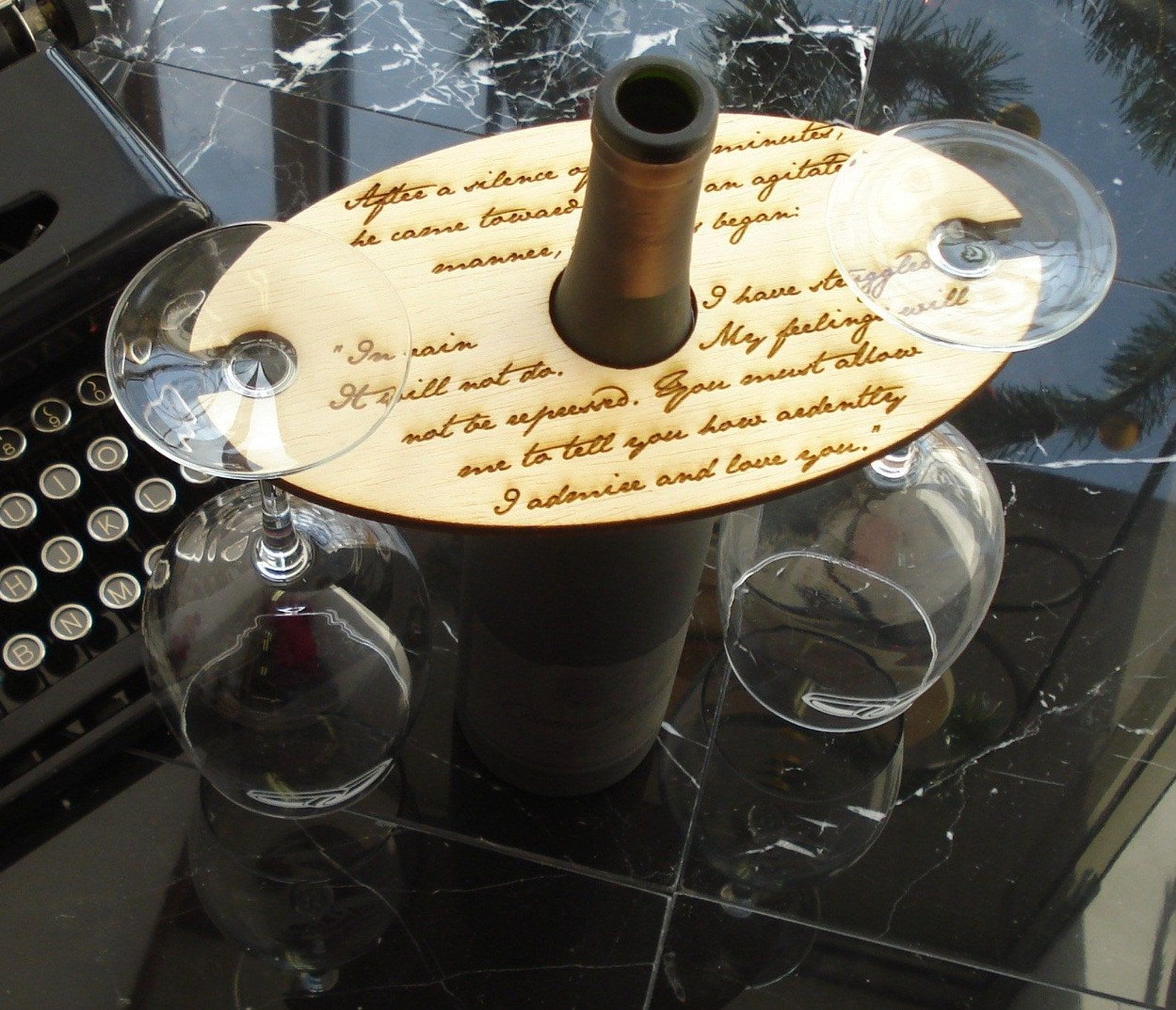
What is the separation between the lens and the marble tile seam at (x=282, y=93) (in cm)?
97

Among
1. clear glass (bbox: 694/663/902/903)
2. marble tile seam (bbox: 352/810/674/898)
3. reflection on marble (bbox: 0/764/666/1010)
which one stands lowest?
reflection on marble (bbox: 0/764/666/1010)

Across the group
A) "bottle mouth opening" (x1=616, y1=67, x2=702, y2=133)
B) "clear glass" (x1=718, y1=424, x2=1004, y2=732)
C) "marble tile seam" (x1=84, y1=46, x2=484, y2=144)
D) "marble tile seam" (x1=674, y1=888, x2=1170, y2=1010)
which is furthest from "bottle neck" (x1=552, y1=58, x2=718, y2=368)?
"marble tile seam" (x1=84, y1=46, x2=484, y2=144)

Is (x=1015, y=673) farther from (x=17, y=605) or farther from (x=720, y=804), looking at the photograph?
(x=17, y=605)

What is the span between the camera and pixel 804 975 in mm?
712

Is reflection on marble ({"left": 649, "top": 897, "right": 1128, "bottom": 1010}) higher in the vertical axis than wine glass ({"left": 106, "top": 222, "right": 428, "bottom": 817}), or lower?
lower

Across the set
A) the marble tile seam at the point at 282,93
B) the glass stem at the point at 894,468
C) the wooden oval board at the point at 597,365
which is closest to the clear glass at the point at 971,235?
the wooden oval board at the point at 597,365

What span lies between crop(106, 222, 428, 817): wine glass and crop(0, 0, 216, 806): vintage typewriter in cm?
8

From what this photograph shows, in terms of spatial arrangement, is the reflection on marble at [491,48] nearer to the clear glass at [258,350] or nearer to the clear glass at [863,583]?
the clear glass at [863,583]

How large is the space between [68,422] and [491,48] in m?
0.44

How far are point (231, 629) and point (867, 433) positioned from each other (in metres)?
0.30

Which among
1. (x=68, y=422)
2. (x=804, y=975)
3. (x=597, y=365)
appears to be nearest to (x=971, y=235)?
(x=597, y=365)

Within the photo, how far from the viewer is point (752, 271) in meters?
0.58

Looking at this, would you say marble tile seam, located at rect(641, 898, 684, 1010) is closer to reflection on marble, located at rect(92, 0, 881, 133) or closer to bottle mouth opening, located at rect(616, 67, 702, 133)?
bottle mouth opening, located at rect(616, 67, 702, 133)

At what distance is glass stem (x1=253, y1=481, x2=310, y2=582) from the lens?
57 cm
